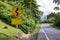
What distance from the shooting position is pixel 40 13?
281 feet

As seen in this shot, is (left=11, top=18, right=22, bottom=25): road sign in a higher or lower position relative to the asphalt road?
higher

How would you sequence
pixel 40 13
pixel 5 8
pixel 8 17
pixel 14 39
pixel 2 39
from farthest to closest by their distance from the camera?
1. pixel 40 13
2. pixel 5 8
3. pixel 8 17
4. pixel 14 39
5. pixel 2 39

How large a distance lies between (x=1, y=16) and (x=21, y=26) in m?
2.79

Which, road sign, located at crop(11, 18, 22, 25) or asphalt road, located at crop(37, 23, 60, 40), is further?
asphalt road, located at crop(37, 23, 60, 40)

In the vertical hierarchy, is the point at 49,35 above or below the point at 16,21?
below

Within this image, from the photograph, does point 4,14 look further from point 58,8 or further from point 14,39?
point 58,8

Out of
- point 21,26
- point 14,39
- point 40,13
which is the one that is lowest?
point 40,13

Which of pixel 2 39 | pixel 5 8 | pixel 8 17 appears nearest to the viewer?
pixel 2 39

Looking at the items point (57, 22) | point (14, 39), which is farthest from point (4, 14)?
point (57, 22)

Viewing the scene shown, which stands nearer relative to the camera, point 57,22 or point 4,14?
point 4,14

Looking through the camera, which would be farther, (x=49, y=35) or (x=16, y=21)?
(x=49, y=35)

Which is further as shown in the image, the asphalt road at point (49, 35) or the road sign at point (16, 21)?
the asphalt road at point (49, 35)

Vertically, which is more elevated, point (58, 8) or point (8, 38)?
point (8, 38)

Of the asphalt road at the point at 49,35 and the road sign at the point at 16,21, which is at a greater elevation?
the road sign at the point at 16,21
